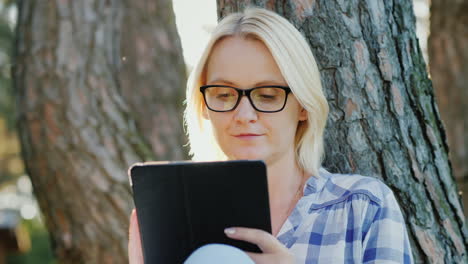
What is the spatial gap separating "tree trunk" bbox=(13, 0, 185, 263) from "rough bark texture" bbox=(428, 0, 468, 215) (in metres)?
2.28

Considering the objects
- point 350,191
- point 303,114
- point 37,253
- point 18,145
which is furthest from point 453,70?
point 37,253

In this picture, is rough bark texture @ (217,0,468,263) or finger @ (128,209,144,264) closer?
finger @ (128,209,144,264)

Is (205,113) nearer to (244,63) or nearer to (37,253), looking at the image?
(244,63)

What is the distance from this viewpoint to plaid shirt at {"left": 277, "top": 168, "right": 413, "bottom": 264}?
2119 millimetres

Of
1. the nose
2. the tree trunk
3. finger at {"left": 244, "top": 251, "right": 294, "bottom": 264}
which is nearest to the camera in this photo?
finger at {"left": 244, "top": 251, "right": 294, "bottom": 264}

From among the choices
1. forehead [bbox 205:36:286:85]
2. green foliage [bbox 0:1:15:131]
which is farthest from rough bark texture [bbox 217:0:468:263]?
green foliage [bbox 0:1:15:131]

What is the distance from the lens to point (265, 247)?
78.1 inches

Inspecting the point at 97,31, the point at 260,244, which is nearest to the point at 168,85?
the point at 97,31

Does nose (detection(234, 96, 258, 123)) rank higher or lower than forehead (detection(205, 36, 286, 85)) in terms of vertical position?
lower

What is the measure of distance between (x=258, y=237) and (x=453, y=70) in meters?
3.58

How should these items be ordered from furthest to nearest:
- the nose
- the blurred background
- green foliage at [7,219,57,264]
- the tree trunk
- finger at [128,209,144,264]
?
1. green foliage at [7,219,57,264]
2. the blurred background
3. the tree trunk
4. finger at [128,209,144,264]
5. the nose

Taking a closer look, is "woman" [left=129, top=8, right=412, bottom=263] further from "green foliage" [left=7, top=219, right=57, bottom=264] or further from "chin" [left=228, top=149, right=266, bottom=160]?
"green foliage" [left=7, top=219, right=57, bottom=264]

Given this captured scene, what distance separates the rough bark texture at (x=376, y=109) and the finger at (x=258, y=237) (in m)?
0.70

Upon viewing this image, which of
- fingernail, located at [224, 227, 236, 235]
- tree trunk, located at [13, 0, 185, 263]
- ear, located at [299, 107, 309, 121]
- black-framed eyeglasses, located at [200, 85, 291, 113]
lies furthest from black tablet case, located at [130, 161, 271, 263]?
tree trunk, located at [13, 0, 185, 263]
